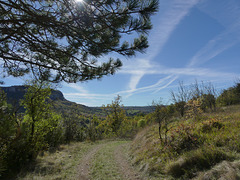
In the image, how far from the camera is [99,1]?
3031 millimetres

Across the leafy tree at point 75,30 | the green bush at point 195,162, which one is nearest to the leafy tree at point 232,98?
the green bush at point 195,162

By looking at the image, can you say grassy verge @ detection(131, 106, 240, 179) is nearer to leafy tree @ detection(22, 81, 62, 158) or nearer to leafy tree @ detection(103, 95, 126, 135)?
leafy tree @ detection(22, 81, 62, 158)

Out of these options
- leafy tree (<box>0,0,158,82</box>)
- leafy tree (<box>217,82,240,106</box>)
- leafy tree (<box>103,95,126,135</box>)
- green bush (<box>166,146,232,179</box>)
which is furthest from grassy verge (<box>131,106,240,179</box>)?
leafy tree (<box>217,82,240,106</box>)

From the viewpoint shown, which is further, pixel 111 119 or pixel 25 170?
pixel 111 119

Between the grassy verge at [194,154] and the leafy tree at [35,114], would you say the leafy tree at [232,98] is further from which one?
the leafy tree at [35,114]

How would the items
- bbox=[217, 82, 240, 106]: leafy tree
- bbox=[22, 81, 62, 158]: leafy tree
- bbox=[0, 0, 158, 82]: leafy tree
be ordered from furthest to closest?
bbox=[217, 82, 240, 106]: leafy tree < bbox=[22, 81, 62, 158]: leafy tree < bbox=[0, 0, 158, 82]: leafy tree

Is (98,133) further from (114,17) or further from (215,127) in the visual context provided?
(114,17)

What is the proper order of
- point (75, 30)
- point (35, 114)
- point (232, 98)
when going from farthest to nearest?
1. point (232, 98)
2. point (35, 114)
3. point (75, 30)

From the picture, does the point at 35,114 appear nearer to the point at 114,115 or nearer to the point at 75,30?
the point at 75,30

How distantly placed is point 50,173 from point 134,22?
6564 millimetres

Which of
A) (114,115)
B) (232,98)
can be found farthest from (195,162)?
(232,98)

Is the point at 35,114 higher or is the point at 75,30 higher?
the point at 75,30

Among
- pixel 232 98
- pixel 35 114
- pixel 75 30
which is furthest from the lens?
pixel 232 98

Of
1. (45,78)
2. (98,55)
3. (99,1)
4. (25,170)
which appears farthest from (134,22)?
(25,170)
